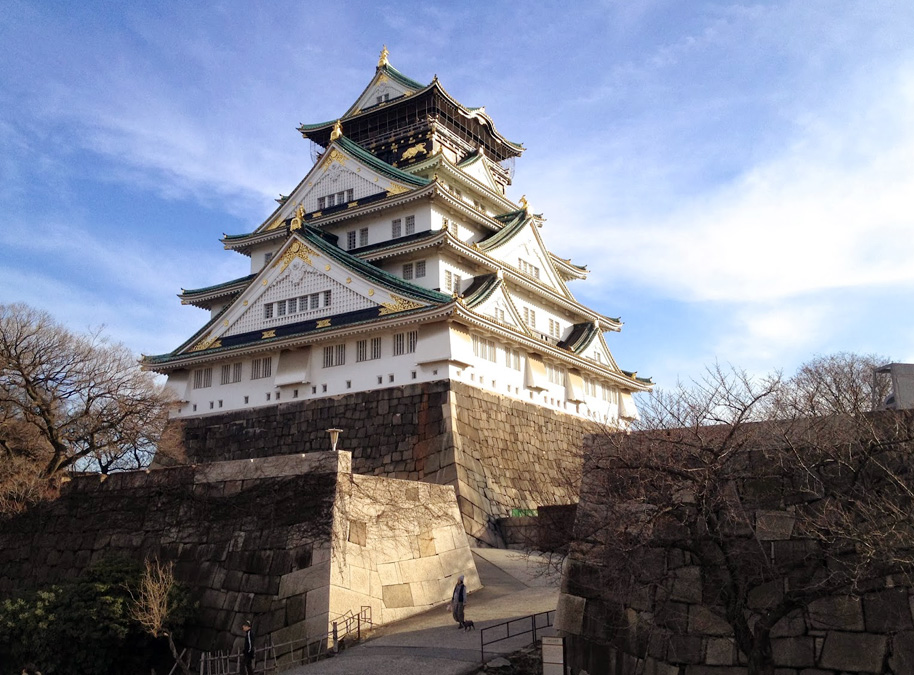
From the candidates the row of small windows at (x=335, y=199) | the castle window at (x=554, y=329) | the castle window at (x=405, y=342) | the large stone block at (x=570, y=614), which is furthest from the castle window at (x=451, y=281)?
the large stone block at (x=570, y=614)

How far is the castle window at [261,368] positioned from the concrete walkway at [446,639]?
1318 centimetres

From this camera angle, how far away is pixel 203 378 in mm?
31516

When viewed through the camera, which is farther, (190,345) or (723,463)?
(190,345)

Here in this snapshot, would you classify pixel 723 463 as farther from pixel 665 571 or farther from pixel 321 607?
pixel 321 607

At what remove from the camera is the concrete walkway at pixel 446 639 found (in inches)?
504

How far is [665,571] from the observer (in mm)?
11055

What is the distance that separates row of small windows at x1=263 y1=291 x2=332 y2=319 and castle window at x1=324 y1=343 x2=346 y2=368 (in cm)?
167

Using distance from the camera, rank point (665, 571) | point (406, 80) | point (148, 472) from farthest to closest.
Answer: point (406, 80) < point (148, 472) < point (665, 571)

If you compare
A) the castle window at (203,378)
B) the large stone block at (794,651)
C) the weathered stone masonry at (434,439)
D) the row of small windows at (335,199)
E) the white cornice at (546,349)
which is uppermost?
the row of small windows at (335,199)

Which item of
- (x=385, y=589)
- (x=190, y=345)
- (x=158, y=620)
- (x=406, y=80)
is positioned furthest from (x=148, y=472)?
(x=406, y=80)

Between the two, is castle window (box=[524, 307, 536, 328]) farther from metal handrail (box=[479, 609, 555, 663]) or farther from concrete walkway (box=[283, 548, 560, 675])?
metal handrail (box=[479, 609, 555, 663])

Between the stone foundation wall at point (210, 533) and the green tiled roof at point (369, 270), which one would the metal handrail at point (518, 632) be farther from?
the green tiled roof at point (369, 270)

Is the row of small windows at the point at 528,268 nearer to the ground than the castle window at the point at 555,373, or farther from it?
farther from it

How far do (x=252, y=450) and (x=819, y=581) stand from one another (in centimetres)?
2238
